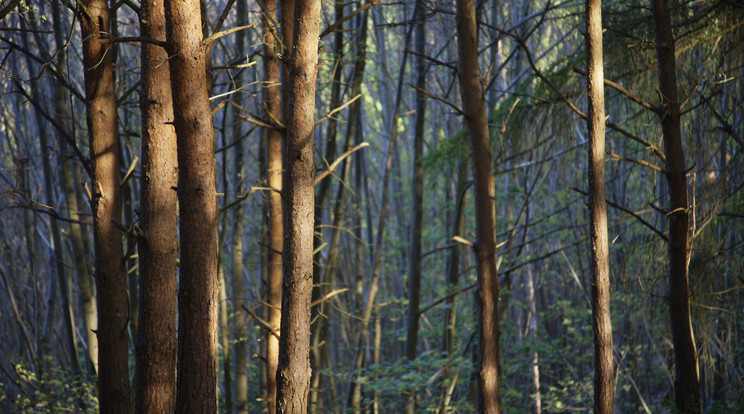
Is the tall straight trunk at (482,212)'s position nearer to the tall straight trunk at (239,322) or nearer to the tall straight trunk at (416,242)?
the tall straight trunk at (416,242)

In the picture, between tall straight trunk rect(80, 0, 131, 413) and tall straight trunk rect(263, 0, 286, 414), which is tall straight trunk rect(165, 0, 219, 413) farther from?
tall straight trunk rect(263, 0, 286, 414)

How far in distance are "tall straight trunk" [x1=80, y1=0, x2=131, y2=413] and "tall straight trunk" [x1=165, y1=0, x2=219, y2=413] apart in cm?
132

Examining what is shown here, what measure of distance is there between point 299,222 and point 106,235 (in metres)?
1.81

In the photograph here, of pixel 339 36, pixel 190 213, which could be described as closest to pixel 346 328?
pixel 339 36

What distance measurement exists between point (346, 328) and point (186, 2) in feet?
49.3

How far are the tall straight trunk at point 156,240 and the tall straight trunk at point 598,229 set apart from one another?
11.7 feet

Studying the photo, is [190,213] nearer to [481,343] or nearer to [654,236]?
[481,343]

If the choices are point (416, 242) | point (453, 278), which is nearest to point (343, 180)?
point (416, 242)

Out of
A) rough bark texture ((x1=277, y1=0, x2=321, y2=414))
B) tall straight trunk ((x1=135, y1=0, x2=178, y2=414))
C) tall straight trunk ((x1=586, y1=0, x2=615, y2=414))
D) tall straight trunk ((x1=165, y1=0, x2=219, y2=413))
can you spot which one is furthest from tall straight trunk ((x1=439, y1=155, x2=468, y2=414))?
tall straight trunk ((x1=165, y1=0, x2=219, y2=413))

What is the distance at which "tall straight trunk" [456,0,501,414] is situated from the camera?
225 inches

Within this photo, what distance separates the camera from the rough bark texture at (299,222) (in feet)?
13.1

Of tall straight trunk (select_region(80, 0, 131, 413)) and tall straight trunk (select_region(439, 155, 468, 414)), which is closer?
tall straight trunk (select_region(80, 0, 131, 413))

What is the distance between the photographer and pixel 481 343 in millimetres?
5742

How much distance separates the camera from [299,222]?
4074mm
